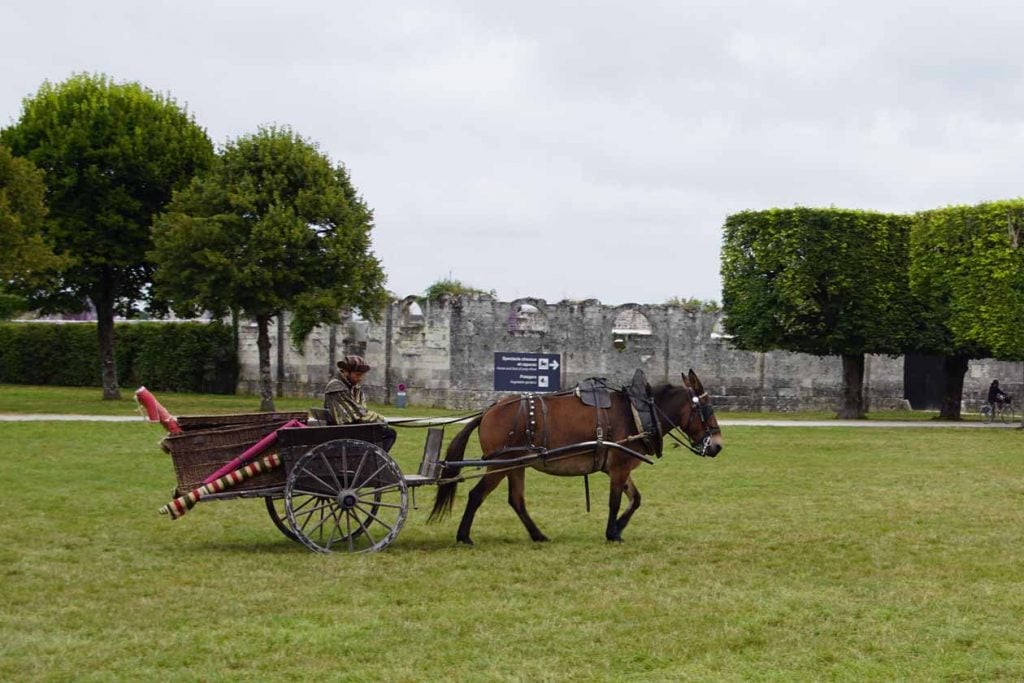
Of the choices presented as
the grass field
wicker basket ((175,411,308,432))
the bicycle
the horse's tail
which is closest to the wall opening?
the bicycle

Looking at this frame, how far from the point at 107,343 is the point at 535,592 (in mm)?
33023

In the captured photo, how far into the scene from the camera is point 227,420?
1242 centimetres

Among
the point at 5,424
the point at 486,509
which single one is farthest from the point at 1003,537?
the point at 5,424

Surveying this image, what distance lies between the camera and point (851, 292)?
39.6m

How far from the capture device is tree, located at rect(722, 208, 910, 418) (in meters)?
39.5

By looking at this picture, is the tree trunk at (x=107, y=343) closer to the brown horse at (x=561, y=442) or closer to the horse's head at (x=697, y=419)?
the brown horse at (x=561, y=442)

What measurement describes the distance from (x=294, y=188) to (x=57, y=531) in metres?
23.5

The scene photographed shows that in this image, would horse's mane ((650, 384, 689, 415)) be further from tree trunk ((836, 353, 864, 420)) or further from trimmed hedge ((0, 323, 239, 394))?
trimmed hedge ((0, 323, 239, 394))

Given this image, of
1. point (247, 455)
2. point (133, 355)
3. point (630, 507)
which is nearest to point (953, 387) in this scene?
point (133, 355)

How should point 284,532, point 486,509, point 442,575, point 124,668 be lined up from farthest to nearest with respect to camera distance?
point 486,509 → point 284,532 → point 442,575 → point 124,668

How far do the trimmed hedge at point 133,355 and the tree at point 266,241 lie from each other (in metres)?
11.5

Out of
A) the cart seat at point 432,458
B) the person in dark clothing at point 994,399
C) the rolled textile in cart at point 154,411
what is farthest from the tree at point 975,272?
the rolled textile in cart at point 154,411

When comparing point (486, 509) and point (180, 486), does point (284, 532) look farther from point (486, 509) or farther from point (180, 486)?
point (486, 509)

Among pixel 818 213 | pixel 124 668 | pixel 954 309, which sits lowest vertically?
pixel 124 668
